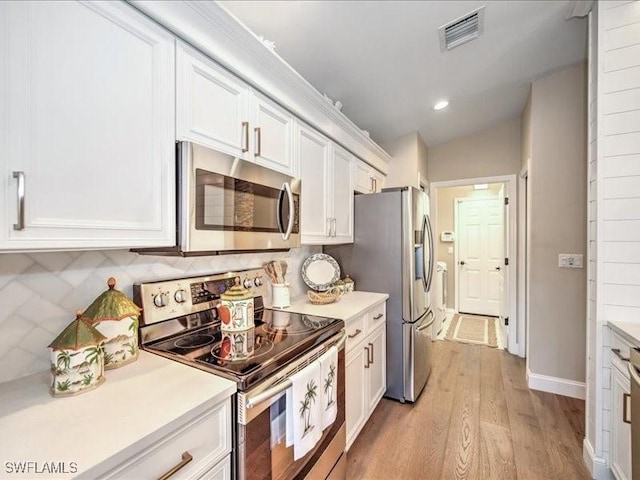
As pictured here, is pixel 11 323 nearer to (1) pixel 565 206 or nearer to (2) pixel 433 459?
(2) pixel 433 459

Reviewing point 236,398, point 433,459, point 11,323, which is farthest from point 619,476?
point 11,323

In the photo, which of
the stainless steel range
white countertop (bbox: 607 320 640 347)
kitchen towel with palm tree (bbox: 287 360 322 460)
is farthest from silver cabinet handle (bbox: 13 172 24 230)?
white countertop (bbox: 607 320 640 347)

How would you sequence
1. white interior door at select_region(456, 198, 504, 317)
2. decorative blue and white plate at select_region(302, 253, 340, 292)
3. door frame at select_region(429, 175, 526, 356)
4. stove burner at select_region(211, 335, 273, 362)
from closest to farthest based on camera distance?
stove burner at select_region(211, 335, 273, 362), decorative blue and white plate at select_region(302, 253, 340, 292), door frame at select_region(429, 175, 526, 356), white interior door at select_region(456, 198, 504, 317)

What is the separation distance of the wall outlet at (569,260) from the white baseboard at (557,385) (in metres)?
0.99

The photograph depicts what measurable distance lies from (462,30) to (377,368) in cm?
242

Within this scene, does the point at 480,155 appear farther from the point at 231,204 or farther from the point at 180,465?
the point at 180,465

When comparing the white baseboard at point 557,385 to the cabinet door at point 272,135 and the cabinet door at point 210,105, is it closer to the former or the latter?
the cabinet door at point 272,135

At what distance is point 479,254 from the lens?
5086 millimetres

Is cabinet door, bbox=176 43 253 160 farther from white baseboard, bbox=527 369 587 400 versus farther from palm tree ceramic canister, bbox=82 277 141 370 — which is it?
white baseboard, bbox=527 369 587 400

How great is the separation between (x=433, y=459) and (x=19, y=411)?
6.58 feet

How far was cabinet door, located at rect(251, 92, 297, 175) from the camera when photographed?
1.50 metres

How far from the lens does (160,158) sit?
107 cm

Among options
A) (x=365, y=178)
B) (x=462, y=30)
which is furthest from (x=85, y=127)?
(x=365, y=178)

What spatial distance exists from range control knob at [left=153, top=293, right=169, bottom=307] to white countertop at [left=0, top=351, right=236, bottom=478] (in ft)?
0.96
